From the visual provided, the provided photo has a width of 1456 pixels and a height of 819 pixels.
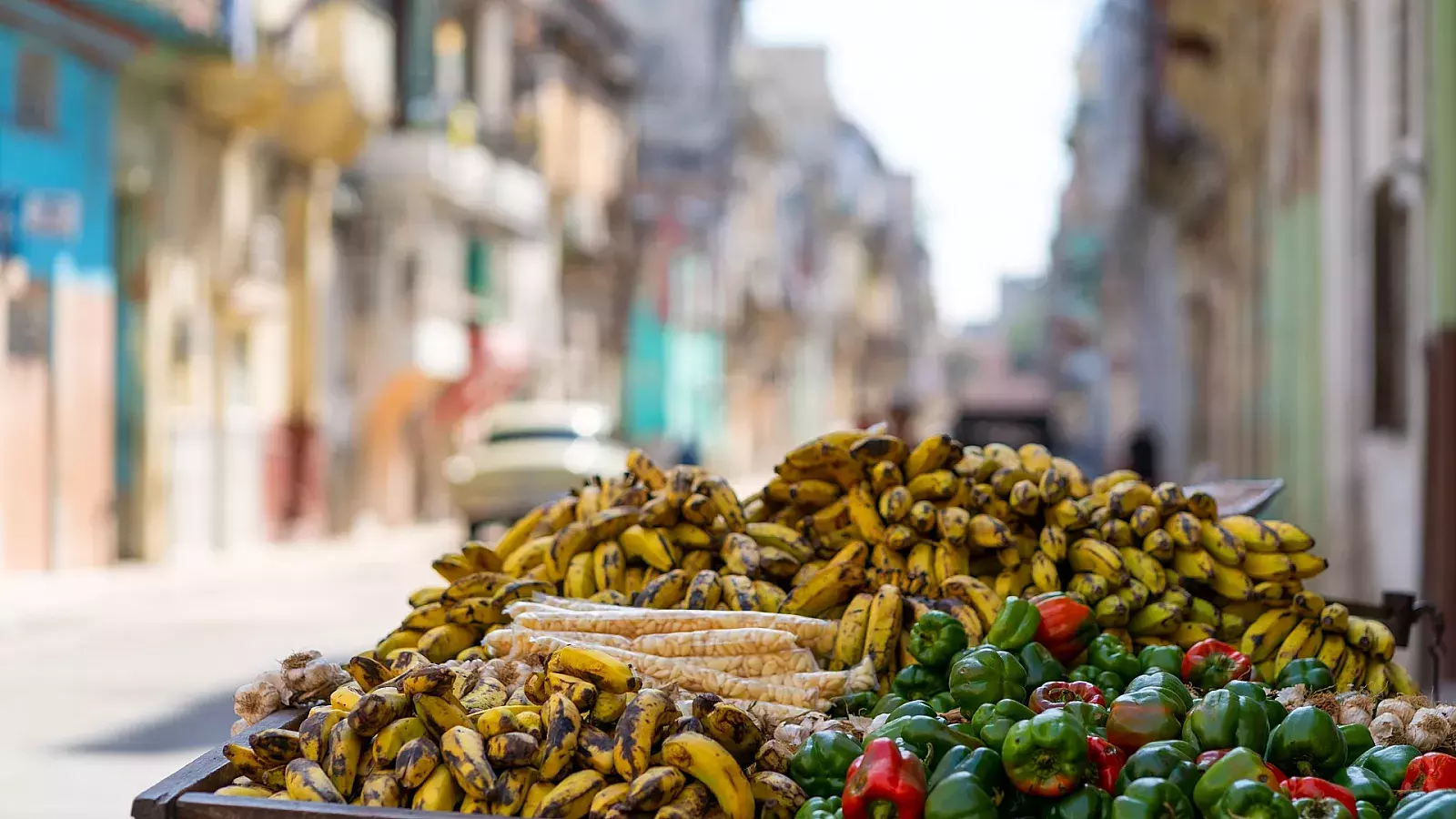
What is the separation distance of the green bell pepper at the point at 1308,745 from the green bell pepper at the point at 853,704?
0.99 metres

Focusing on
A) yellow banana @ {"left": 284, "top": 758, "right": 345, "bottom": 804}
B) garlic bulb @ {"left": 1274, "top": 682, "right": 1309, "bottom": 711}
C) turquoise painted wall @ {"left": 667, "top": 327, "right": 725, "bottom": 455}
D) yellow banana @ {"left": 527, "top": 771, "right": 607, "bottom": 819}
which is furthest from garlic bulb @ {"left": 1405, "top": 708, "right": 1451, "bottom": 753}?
turquoise painted wall @ {"left": 667, "top": 327, "right": 725, "bottom": 455}

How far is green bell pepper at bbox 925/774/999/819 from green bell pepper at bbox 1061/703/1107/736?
0.43 m

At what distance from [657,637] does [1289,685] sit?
1.60 metres

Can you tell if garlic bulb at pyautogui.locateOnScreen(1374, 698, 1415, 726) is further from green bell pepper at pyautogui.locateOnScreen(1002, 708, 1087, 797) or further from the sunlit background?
the sunlit background

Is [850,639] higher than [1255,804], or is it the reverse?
[850,639]

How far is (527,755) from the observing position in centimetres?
301

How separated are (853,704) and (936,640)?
263mm

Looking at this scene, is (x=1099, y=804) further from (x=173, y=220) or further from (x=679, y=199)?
(x=679, y=199)

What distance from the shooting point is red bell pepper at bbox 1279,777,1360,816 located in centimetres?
274

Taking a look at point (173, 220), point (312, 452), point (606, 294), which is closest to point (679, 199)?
point (606, 294)

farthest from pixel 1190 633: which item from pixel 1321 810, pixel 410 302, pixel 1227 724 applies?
pixel 410 302

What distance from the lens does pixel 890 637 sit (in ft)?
12.7

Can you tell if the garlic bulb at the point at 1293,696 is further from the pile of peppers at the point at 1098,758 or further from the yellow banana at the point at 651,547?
the yellow banana at the point at 651,547

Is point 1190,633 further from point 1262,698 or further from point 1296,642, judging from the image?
point 1262,698
